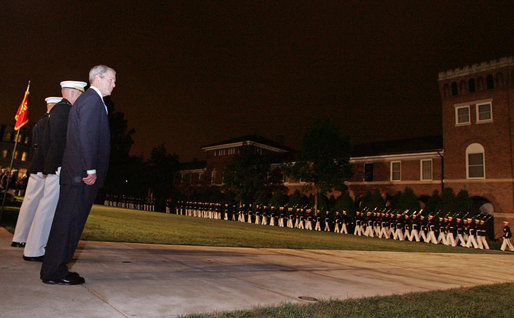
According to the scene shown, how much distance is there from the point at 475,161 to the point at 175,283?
33.1 meters

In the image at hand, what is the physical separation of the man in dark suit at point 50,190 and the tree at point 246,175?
39.3 m

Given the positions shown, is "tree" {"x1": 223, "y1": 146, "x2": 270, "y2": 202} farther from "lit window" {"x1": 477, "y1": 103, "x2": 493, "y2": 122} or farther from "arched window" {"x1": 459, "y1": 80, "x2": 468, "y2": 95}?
"lit window" {"x1": 477, "y1": 103, "x2": 493, "y2": 122}

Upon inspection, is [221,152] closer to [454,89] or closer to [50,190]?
[454,89]

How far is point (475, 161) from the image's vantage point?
31.0m

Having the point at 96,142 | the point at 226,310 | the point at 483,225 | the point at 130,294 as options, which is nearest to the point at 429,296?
the point at 226,310

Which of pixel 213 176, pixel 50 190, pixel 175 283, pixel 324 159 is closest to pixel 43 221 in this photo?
pixel 50 190

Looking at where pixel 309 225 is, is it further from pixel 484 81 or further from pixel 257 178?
pixel 484 81

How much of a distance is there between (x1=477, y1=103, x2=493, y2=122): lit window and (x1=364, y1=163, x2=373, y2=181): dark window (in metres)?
11.3

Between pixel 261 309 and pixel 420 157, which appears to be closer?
pixel 261 309

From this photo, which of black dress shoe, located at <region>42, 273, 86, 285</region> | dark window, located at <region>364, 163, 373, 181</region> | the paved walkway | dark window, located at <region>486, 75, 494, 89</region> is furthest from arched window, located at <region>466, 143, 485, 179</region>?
black dress shoe, located at <region>42, 273, 86, 285</region>

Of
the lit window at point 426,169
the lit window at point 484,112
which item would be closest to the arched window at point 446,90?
the lit window at point 484,112

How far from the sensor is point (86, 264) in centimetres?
477

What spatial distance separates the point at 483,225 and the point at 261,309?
81.1ft

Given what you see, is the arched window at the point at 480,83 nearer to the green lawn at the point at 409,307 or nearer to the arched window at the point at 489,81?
the arched window at the point at 489,81
